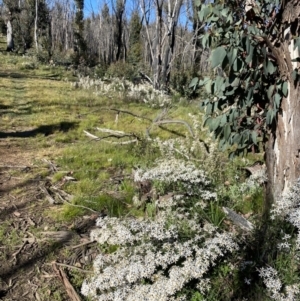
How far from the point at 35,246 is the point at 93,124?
4.64m

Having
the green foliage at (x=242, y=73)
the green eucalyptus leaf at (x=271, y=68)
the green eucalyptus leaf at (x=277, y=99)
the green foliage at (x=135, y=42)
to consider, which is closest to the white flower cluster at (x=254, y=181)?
the green foliage at (x=242, y=73)

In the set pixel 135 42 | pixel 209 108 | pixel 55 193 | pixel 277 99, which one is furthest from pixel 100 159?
pixel 135 42

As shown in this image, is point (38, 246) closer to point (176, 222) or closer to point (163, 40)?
point (176, 222)

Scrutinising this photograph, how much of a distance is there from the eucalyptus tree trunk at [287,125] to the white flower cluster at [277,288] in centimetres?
65

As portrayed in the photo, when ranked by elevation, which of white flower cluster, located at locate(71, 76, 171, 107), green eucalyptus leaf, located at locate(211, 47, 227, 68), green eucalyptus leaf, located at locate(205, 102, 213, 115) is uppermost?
green eucalyptus leaf, located at locate(211, 47, 227, 68)

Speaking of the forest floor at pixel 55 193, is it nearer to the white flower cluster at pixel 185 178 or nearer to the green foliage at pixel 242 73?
the white flower cluster at pixel 185 178

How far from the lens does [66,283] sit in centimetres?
244

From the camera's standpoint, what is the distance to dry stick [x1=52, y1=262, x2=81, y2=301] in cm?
231

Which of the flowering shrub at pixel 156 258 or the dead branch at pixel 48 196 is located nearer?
the flowering shrub at pixel 156 258

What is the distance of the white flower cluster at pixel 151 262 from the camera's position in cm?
182

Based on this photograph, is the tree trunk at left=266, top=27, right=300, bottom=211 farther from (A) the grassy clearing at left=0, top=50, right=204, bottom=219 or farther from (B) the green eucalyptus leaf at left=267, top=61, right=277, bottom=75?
(A) the grassy clearing at left=0, top=50, right=204, bottom=219

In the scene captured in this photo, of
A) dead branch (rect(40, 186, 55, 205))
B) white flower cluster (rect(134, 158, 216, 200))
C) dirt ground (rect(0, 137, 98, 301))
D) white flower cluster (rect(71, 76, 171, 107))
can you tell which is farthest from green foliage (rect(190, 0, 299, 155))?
white flower cluster (rect(71, 76, 171, 107))

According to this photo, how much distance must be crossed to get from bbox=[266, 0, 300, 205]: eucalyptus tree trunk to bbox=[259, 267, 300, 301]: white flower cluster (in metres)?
0.65

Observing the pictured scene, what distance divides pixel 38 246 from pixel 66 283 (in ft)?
2.09
